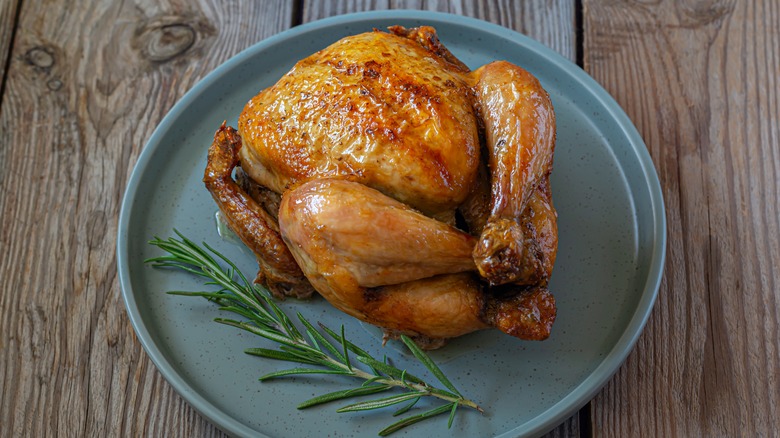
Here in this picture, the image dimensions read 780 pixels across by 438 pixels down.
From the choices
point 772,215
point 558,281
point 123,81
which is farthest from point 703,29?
point 123,81

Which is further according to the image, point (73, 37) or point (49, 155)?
point (73, 37)

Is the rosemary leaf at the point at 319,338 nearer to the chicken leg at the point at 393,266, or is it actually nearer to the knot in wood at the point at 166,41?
the chicken leg at the point at 393,266

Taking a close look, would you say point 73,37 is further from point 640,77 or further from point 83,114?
point 640,77

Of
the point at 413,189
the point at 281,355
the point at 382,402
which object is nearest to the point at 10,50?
the point at 281,355

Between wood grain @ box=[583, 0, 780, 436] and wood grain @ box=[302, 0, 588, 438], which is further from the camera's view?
wood grain @ box=[302, 0, 588, 438]

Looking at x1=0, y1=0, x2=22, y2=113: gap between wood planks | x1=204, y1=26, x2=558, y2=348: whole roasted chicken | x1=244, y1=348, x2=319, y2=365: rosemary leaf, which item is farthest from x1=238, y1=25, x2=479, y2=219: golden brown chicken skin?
x1=0, y1=0, x2=22, y2=113: gap between wood planks

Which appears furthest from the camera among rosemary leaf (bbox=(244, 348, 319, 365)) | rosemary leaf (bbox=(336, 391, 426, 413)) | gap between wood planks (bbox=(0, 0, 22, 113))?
gap between wood planks (bbox=(0, 0, 22, 113))

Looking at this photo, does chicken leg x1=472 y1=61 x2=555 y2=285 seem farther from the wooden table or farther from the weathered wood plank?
the weathered wood plank
